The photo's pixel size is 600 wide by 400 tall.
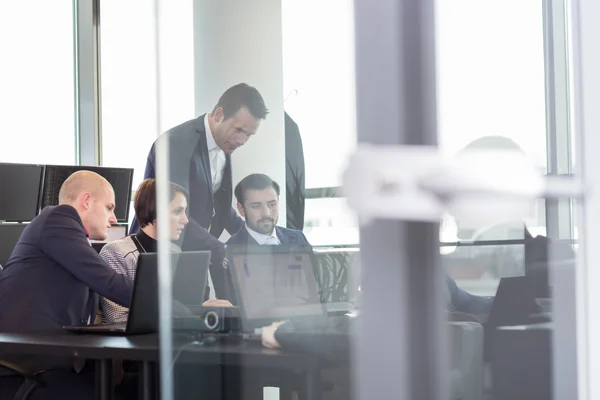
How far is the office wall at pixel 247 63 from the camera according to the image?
1182 millimetres

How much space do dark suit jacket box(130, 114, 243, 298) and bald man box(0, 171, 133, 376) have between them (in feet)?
6.12

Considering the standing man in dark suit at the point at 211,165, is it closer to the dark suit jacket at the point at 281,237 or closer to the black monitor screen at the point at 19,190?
the dark suit jacket at the point at 281,237

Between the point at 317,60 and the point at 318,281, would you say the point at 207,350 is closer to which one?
the point at 318,281

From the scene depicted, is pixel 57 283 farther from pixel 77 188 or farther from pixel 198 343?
pixel 198 343

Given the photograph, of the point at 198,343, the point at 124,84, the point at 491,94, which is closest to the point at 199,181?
the point at 198,343

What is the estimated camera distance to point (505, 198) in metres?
0.87

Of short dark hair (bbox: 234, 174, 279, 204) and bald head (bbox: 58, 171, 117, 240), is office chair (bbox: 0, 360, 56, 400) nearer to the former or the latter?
bald head (bbox: 58, 171, 117, 240)

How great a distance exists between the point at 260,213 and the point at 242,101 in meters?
0.17

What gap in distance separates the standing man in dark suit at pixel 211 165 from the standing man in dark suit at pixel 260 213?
0.06 feet

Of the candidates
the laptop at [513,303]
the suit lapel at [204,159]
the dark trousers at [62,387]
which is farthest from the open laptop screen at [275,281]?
the dark trousers at [62,387]

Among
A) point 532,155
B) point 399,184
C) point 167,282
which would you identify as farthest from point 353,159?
point 167,282

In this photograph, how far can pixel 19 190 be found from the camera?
5.46 metres

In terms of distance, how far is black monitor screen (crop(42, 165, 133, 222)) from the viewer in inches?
219

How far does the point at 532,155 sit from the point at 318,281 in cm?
30
